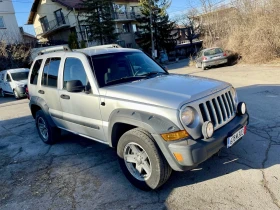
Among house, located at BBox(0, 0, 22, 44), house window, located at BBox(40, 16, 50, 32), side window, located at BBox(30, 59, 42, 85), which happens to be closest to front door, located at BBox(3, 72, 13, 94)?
side window, located at BBox(30, 59, 42, 85)

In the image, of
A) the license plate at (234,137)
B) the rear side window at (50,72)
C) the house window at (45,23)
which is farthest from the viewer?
the house window at (45,23)

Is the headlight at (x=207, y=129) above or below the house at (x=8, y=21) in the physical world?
below

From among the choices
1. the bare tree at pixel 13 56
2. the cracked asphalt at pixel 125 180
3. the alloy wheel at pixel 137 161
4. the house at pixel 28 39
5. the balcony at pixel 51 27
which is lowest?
the cracked asphalt at pixel 125 180

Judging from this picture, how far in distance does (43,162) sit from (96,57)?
87.9 inches

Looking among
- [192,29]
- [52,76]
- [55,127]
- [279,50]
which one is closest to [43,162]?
[55,127]

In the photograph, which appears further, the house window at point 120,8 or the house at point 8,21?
the house window at point 120,8

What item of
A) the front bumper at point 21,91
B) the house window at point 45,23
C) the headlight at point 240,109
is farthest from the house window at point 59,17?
the headlight at point 240,109

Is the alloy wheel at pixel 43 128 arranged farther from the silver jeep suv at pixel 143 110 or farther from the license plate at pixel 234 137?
the license plate at pixel 234 137

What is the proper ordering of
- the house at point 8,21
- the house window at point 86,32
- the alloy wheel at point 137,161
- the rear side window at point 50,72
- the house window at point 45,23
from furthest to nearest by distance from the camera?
1. the house window at point 45,23
2. the house window at point 86,32
3. the house at point 8,21
4. the rear side window at point 50,72
5. the alloy wheel at point 137,161

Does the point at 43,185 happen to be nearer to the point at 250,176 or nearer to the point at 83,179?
the point at 83,179

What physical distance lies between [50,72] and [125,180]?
8.40 ft

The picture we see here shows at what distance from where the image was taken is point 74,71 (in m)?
3.86

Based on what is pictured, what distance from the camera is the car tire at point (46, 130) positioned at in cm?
492

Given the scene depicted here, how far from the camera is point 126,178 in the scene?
133 inches
